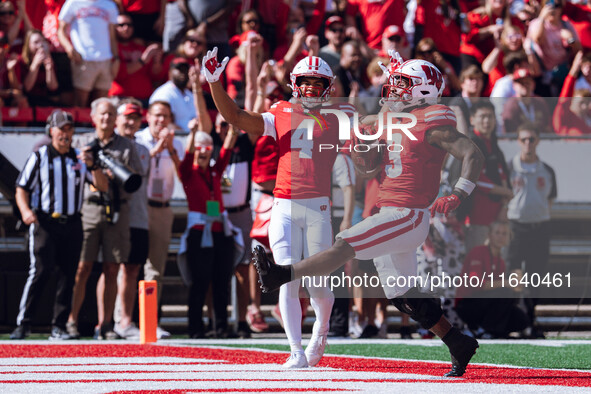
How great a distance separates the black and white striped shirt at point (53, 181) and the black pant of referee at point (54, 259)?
0.31 ft

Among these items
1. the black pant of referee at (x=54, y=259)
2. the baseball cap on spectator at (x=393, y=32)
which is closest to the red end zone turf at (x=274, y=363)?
the black pant of referee at (x=54, y=259)

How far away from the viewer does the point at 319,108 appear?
658 cm

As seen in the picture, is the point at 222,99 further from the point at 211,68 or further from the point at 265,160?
the point at 265,160

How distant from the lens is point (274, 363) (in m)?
6.75

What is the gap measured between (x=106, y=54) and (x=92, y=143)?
241cm

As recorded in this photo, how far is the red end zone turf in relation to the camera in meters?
5.76

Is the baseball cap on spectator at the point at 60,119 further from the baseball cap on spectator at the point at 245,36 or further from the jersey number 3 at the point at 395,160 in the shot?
the jersey number 3 at the point at 395,160

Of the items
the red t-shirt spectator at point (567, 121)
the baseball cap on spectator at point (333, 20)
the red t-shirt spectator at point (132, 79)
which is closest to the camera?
the red t-shirt spectator at point (567, 121)

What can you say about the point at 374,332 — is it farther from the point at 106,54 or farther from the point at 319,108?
the point at 106,54

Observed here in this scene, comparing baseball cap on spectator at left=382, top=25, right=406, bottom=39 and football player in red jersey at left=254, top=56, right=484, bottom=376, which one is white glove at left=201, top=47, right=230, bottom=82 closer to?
football player in red jersey at left=254, top=56, right=484, bottom=376

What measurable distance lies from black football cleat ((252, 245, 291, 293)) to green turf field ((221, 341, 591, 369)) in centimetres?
178

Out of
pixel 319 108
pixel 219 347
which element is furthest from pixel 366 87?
pixel 319 108

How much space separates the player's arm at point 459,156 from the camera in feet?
19.5

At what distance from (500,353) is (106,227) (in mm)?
3562
